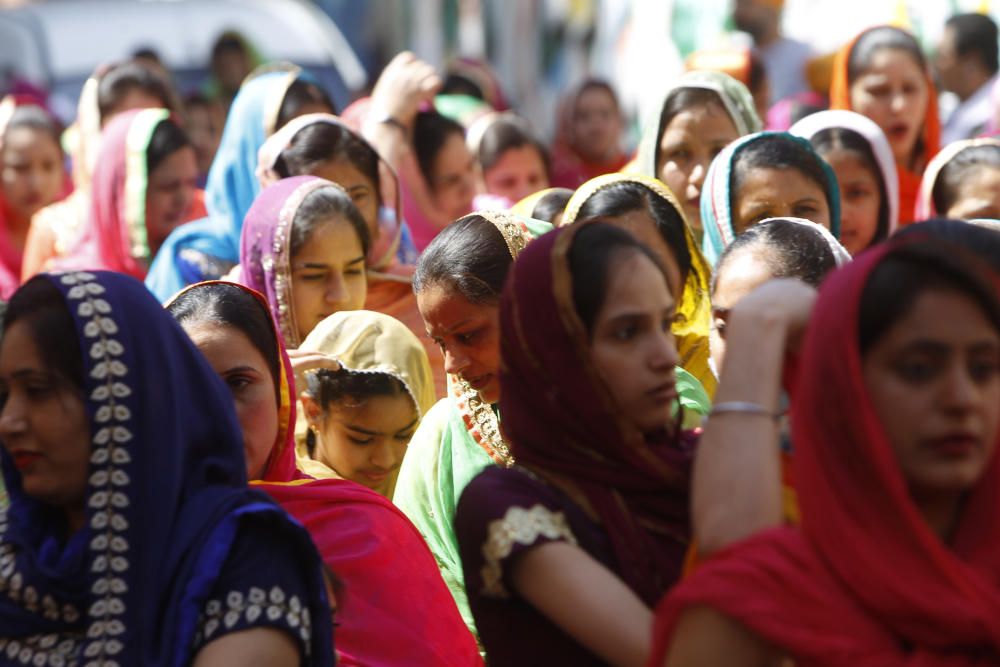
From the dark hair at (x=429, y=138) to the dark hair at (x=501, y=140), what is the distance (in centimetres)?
92

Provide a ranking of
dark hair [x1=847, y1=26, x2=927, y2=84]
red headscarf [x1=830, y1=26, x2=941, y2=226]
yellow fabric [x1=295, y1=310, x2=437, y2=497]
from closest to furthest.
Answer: yellow fabric [x1=295, y1=310, x2=437, y2=497], red headscarf [x1=830, y1=26, x2=941, y2=226], dark hair [x1=847, y1=26, x2=927, y2=84]

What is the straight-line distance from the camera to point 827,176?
4.35 m

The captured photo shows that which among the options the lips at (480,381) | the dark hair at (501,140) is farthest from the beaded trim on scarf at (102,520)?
the dark hair at (501,140)

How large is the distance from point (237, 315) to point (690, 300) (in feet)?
4.25

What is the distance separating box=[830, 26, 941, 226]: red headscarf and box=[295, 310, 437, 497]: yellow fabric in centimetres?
232

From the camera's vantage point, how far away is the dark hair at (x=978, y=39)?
8.32 metres

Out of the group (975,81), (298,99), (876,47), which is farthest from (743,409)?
(975,81)

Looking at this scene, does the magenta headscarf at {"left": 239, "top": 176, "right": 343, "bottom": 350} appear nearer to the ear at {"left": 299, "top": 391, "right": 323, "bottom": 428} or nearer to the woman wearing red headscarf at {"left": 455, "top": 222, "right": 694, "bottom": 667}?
the ear at {"left": 299, "top": 391, "right": 323, "bottom": 428}

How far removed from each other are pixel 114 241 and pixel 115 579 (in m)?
3.97

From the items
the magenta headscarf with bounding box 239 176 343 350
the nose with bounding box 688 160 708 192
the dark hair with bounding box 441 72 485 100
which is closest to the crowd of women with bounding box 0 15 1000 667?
the magenta headscarf with bounding box 239 176 343 350

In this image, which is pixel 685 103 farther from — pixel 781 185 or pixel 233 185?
pixel 233 185

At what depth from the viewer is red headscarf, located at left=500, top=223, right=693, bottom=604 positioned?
233 centimetres

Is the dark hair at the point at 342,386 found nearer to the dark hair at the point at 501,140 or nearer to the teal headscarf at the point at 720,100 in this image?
the teal headscarf at the point at 720,100

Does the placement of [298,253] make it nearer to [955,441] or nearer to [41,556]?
[41,556]
